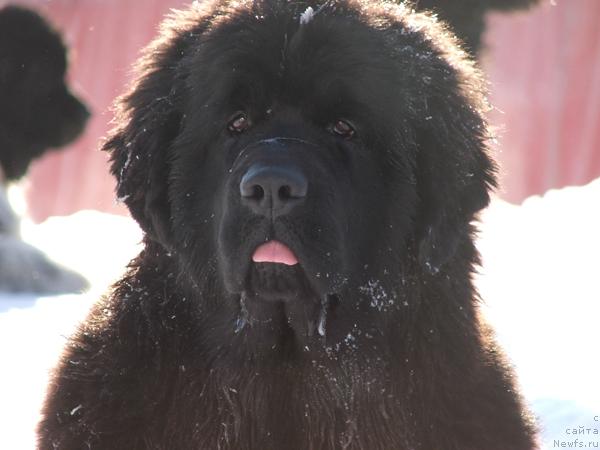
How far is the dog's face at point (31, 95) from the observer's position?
717 centimetres

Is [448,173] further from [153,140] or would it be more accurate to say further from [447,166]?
[153,140]

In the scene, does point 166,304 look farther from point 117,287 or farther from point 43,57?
point 43,57

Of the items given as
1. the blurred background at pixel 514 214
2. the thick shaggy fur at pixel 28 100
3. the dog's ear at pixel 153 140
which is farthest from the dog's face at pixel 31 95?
the dog's ear at pixel 153 140

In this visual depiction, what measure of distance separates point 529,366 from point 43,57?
4877 mm

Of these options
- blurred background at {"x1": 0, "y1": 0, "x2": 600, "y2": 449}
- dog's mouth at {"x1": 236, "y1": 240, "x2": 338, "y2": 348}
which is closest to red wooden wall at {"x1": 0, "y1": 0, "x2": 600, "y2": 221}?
blurred background at {"x1": 0, "y1": 0, "x2": 600, "y2": 449}

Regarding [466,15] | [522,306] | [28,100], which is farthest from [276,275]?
[28,100]

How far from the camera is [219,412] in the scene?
2.51 metres

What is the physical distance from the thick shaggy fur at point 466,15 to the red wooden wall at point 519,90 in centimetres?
312

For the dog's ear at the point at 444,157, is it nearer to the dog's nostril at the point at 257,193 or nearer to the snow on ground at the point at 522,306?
the snow on ground at the point at 522,306

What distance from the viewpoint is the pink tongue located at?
225 centimetres

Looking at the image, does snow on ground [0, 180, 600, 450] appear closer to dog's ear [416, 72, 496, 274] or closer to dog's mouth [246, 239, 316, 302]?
dog's ear [416, 72, 496, 274]

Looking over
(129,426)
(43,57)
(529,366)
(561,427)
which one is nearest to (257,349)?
(129,426)

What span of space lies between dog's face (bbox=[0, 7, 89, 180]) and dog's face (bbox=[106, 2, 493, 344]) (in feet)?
16.2

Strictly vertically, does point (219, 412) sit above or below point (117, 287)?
below
